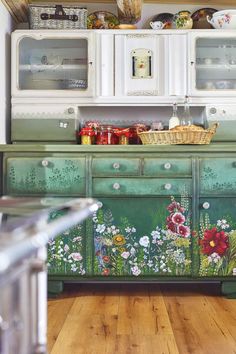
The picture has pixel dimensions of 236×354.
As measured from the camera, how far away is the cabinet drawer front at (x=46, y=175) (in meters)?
3.08

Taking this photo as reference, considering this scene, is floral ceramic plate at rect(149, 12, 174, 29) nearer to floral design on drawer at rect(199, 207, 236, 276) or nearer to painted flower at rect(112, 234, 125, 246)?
floral design on drawer at rect(199, 207, 236, 276)

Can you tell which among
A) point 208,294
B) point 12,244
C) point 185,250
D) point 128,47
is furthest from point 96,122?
point 12,244

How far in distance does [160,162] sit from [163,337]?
1096 millimetres

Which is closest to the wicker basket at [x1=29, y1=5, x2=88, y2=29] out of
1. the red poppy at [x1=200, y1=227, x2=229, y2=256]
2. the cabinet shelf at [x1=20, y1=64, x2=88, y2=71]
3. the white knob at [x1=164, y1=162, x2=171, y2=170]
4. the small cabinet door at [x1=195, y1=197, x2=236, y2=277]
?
the cabinet shelf at [x1=20, y1=64, x2=88, y2=71]

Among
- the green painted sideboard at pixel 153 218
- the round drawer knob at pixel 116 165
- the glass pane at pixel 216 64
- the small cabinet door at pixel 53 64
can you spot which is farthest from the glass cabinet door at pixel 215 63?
the round drawer knob at pixel 116 165

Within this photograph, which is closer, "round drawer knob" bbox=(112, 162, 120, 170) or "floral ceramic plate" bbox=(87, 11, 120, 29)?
"round drawer knob" bbox=(112, 162, 120, 170)

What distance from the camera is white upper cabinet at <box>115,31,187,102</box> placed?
10.9 feet

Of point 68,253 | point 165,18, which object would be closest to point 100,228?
point 68,253

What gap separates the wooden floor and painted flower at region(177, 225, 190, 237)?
37cm

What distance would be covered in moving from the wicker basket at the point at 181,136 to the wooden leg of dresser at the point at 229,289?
2.73 feet

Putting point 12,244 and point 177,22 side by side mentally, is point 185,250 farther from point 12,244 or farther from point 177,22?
point 12,244

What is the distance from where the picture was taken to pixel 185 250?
305 cm

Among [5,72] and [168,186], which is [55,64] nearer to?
[5,72]

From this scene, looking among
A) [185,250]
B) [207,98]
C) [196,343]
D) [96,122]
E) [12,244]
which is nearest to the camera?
[12,244]
